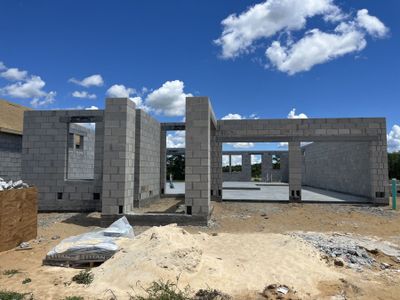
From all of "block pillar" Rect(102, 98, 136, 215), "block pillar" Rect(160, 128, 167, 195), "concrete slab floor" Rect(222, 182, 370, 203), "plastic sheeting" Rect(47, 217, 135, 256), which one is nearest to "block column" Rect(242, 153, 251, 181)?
"concrete slab floor" Rect(222, 182, 370, 203)

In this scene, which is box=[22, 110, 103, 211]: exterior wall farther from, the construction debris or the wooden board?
the construction debris

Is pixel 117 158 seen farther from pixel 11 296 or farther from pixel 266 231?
pixel 11 296

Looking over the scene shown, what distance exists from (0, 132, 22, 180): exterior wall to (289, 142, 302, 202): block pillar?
13352 mm

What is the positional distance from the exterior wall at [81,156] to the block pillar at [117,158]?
18.7 ft

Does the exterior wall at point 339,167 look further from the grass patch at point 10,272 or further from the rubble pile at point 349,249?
the grass patch at point 10,272

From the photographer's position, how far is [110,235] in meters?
7.02

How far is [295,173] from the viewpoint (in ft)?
48.1

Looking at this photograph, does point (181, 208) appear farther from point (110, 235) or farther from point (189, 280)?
point (189, 280)

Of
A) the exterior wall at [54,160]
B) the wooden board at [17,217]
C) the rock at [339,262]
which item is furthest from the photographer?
the exterior wall at [54,160]

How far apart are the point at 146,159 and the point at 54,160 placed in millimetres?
3586

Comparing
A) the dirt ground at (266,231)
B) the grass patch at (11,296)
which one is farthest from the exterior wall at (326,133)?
the grass patch at (11,296)

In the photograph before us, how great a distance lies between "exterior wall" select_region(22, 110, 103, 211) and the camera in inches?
492

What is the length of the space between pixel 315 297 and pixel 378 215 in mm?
8394

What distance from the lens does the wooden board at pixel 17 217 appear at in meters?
7.21
